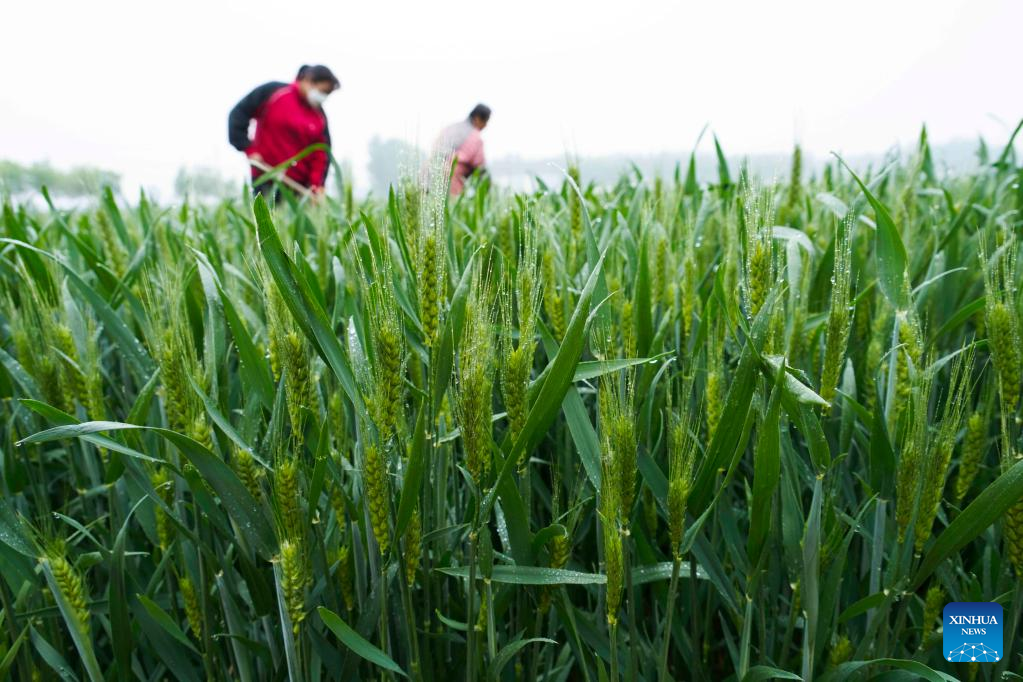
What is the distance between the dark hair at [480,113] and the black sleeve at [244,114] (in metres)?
1.66

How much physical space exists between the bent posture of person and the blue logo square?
3.13 meters

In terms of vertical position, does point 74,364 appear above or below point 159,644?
above

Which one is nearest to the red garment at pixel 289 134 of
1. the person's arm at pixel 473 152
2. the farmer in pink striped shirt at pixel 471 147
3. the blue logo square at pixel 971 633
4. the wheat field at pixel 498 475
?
the farmer in pink striped shirt at pixel 471 147

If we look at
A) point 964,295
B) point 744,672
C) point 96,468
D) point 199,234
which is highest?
point 199,234

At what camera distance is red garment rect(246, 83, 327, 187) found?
3404 millimetres

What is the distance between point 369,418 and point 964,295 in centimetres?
92

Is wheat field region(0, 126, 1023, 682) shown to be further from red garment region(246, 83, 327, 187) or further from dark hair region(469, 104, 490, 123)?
dark hair region(469, 104, 490, 123)

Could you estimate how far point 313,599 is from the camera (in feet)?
2.24

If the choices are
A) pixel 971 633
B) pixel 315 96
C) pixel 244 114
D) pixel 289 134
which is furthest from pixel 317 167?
pixel 971 633

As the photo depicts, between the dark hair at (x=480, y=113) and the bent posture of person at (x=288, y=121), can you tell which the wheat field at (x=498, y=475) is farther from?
the dark hair at (x=480, y=113)

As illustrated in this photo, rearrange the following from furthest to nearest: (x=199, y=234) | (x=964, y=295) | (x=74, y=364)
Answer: (x=199, y=234), (x=964, y=295), (x=74, y=364)

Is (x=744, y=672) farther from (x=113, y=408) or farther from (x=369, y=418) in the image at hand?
(x=113, y=408)

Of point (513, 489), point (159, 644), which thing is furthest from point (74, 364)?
point (513, 489)

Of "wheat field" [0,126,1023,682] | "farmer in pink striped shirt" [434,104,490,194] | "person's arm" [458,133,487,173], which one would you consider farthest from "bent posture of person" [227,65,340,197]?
"wheat field" [0,126,1023,682]
